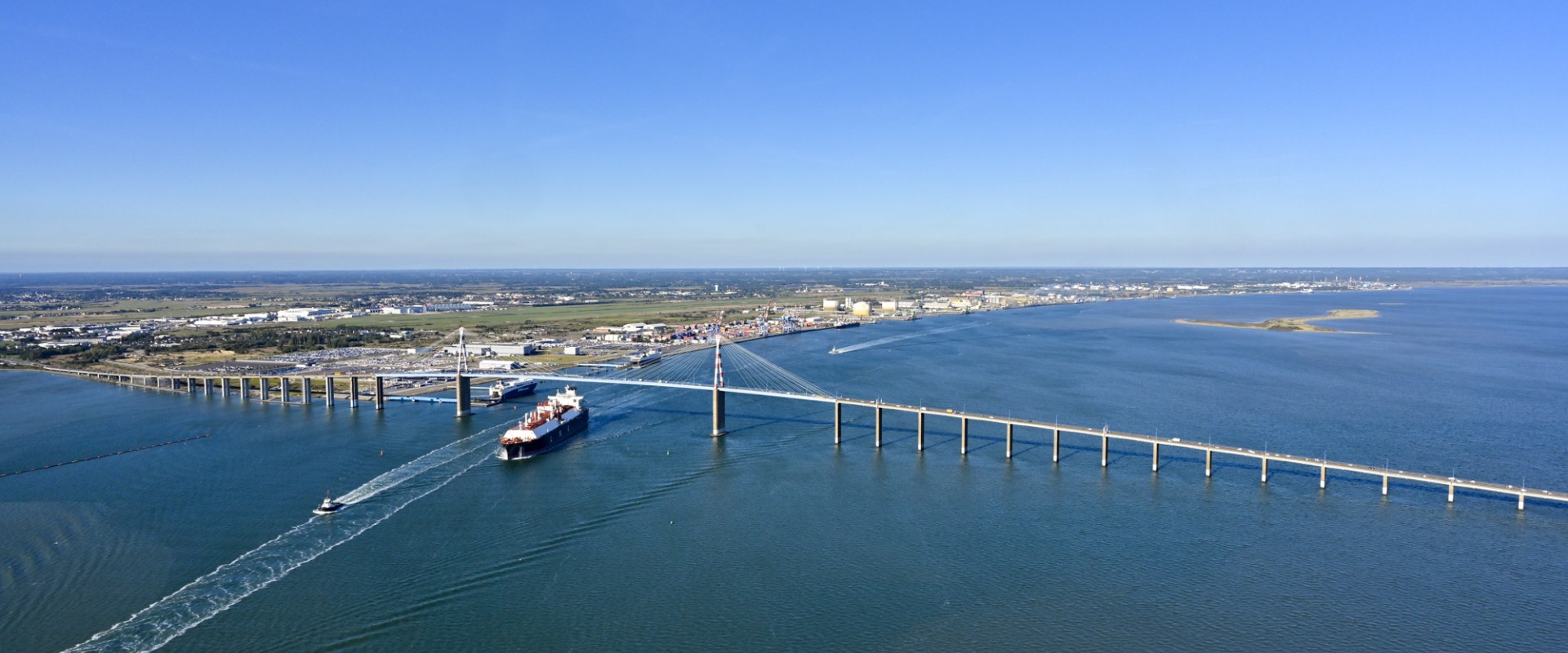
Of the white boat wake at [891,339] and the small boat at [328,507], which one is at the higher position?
the white boat wake at [891,339]

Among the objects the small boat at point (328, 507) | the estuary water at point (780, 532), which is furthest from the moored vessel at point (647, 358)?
the small boat at point (328, 507)

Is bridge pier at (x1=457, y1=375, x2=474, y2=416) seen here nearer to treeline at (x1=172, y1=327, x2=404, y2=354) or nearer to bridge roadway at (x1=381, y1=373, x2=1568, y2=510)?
bridge roadway at (x1=381, y1=373, x2=1568, y2=510)

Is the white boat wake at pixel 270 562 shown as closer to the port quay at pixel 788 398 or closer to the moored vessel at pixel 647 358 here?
the port quay at pixel 788 398

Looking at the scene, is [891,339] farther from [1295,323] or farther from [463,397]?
[1295,323]

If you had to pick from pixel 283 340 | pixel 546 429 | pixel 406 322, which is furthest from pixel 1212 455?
pixel 406 322

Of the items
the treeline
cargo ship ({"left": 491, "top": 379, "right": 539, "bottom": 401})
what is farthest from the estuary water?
the treeline

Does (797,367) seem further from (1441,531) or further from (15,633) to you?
(15,633)

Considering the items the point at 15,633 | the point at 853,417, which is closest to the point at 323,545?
the point at 15,633
